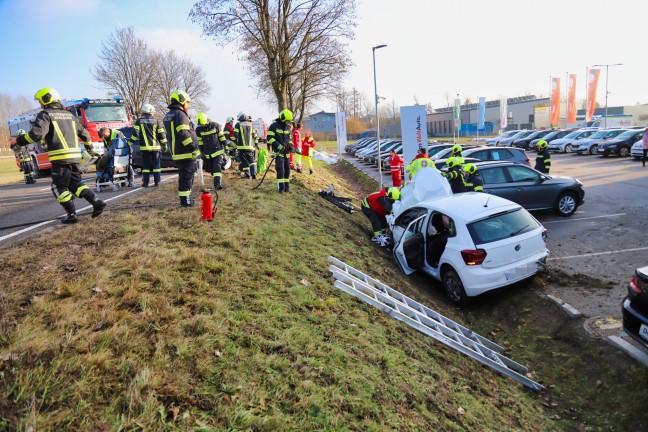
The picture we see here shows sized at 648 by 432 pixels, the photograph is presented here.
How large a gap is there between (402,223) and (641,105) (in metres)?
102

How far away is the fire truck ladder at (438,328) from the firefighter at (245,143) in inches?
273

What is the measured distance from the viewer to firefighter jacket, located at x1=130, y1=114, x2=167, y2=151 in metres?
9.73

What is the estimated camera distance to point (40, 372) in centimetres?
260

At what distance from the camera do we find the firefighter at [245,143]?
38.1 ft

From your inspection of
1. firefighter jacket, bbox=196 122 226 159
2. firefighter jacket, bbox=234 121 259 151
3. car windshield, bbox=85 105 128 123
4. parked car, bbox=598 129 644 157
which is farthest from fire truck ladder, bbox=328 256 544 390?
parked car, bbox=598 129 644 157

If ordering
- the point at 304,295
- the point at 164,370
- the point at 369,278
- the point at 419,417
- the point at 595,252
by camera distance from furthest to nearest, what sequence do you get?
the point at 595,252, the point at 369,278, the point at 304,295, the point at 419,417, the point at 164,370

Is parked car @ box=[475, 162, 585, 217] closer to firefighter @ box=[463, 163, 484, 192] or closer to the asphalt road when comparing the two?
the asphalt road

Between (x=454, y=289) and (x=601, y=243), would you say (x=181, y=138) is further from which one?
(x=601, y=243)

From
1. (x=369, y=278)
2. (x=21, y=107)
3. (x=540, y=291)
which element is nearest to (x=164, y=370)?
(x=369, y=278)

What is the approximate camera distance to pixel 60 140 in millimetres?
5836

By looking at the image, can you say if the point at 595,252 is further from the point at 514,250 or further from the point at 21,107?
the point at 21,107

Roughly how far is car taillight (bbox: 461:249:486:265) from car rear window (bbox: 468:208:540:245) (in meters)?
0.14

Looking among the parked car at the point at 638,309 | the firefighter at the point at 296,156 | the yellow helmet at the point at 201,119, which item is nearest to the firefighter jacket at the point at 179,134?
the yellow helmet at the point at 201,119

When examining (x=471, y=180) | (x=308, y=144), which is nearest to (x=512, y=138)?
(x=308, y=144)
